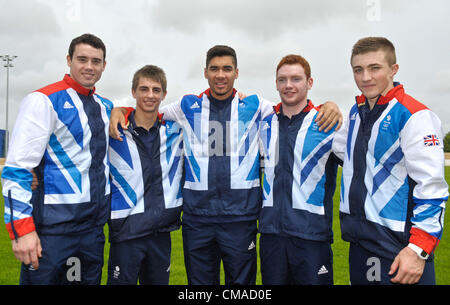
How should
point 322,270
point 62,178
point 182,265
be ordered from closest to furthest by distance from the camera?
point 62,178 → point 322,270 → point 182,265

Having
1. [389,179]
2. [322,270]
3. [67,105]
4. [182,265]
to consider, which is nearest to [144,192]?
[67,105]

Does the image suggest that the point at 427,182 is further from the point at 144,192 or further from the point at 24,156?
the point at 24,156

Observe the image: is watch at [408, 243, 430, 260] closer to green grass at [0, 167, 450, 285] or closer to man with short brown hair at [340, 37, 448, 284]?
man with short brown hair at [340, 37, 448, 284]

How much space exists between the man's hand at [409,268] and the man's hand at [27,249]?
292 cm

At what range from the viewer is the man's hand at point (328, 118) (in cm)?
342

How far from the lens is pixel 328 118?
342 centimetres

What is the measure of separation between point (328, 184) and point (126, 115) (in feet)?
7.40

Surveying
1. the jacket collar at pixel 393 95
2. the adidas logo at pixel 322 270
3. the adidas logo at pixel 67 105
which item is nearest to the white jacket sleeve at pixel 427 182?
the jacket collar at pixel 393 95

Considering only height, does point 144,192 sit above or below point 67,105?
below

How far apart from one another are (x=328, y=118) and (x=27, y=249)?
2970 millimetres

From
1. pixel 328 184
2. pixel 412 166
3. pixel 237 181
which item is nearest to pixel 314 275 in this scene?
pixel 328 184

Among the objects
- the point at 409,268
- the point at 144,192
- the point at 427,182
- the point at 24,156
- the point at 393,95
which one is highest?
the point at 393,95

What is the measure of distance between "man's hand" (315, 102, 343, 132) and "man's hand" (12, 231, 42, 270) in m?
2.81

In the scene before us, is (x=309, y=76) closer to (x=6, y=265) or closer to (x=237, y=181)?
(x=237, y=181)
